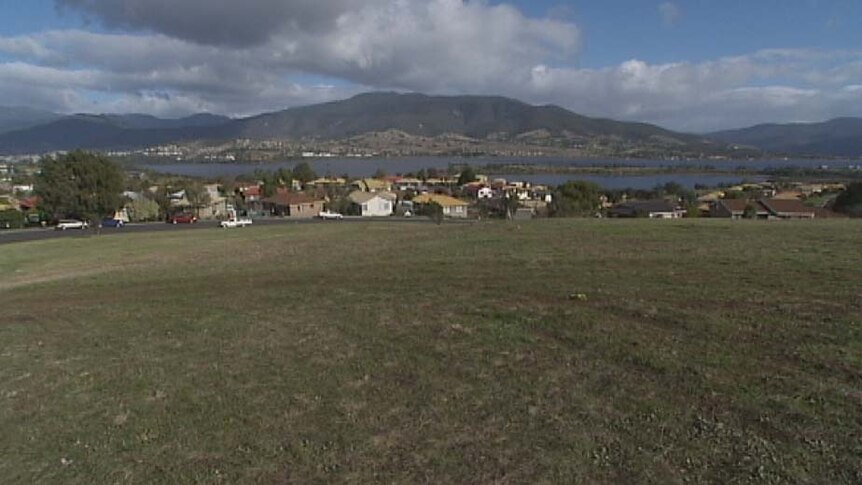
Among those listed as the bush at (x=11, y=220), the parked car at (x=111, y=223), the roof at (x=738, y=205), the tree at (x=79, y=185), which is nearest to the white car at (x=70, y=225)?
the parked car at (x=111, y=223)

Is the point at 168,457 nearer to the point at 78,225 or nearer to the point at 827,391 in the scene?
the point at 827,391

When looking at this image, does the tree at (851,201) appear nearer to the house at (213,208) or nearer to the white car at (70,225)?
the house at (213,208)

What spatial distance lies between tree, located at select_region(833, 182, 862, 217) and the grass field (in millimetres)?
56856

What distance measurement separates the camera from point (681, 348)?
24.7 feet

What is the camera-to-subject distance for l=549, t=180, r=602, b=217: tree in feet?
225

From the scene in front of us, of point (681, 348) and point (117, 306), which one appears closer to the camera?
point (681, 348)

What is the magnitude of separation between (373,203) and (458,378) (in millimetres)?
89284

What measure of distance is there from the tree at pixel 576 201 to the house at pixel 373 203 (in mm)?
28334

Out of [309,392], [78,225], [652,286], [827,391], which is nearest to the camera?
[827,391]

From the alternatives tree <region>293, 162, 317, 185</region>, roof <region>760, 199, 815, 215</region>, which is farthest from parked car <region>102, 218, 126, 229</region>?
roof <region>760, 199, 815, 215</region>

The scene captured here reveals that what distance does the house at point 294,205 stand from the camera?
89.1 meters

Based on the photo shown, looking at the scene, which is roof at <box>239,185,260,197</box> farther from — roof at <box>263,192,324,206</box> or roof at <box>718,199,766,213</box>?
roof at <box>718,199,766,213</box>

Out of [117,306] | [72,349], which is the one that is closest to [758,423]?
[72,349]

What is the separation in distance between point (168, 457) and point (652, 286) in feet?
29.4
